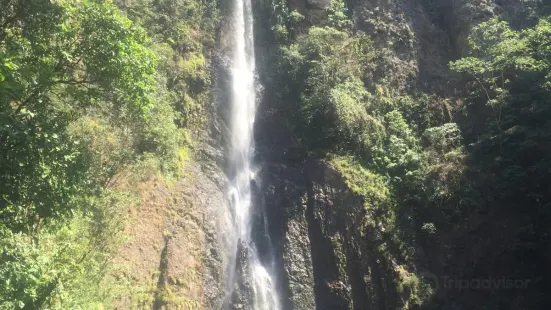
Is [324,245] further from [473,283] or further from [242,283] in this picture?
[473,283]

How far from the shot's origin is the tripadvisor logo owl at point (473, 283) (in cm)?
1608

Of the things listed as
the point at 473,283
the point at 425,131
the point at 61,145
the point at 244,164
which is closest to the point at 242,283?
the point at 244,164

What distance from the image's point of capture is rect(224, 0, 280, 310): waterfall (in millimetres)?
15062

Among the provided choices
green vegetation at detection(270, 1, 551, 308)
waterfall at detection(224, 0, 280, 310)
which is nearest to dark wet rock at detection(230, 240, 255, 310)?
waterfall at detection(224, 0, 280, 310)

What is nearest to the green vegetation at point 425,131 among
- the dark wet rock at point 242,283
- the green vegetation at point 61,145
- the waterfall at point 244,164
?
the waterfall at point 244,164

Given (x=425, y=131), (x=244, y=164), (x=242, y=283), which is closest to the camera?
(x=242, y=283)

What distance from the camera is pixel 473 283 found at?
16.3 m

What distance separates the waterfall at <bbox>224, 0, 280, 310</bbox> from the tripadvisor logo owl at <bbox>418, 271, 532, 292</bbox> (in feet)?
19.9

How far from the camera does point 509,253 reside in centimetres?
1647

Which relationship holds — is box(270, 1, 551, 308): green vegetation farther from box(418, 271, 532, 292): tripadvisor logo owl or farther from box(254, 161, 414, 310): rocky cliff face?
box(254, 161, 414, 310): rocky cliff face

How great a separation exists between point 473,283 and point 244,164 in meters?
10.2

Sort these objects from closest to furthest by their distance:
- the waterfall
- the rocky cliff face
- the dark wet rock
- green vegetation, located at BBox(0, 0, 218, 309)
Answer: green vegetation, located at BBox(0, 0, 218, 309), the dark wet rock, the waterfall, the rocky cliff face

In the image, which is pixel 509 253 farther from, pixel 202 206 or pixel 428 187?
pixel 202 206

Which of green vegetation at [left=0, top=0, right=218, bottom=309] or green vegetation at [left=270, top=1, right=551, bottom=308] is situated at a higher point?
green vegetation at [left=270, top=1, right=551, bottom=308]
